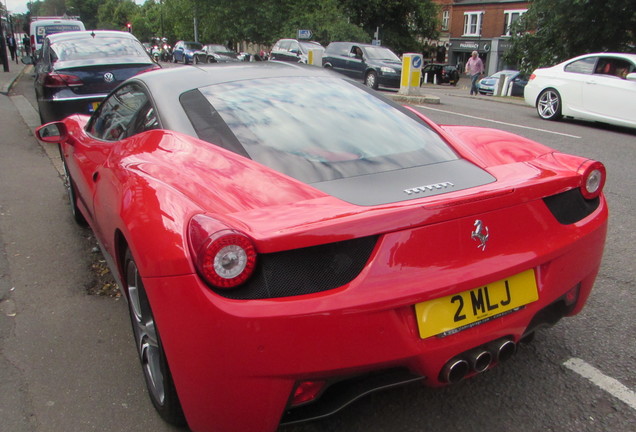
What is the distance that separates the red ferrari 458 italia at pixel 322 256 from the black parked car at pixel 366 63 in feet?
58.1

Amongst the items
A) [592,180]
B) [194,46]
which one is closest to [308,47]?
[194,46]

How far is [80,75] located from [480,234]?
6944 millimetres

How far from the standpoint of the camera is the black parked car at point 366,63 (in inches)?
769

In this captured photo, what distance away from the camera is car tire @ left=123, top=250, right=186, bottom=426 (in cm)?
197

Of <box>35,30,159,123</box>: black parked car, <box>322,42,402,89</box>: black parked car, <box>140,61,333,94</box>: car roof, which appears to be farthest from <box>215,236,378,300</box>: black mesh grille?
<box>322,42,402,89</box>: black parked car

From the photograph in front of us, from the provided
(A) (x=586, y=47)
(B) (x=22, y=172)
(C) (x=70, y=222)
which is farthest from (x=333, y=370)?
(A) (x=586, y=47)

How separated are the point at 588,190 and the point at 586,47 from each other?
21.1m

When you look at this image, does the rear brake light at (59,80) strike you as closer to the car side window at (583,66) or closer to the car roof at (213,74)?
the car roof at (213,74)

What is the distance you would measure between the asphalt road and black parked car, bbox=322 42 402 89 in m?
16.1

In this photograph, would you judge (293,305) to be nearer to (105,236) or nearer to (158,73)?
(105,236)

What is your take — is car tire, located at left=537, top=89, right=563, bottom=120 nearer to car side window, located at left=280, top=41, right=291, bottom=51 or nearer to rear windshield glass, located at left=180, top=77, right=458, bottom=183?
rear windshield glass, located at left=180, top=77, right=458, bottom=183

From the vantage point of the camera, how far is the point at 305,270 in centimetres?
164

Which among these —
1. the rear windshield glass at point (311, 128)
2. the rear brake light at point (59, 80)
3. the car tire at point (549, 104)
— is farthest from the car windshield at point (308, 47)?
the rear windshield glass at point (311, 128)

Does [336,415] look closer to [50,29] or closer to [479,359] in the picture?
[479,359]
